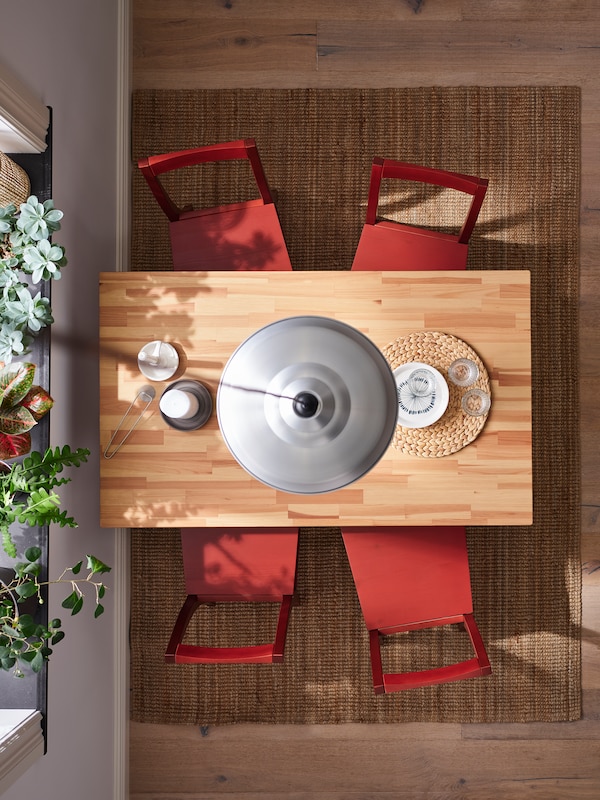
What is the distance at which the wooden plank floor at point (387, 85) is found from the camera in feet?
7.51

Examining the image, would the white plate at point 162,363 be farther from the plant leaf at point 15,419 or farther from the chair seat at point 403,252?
the chair seat at point 403,252

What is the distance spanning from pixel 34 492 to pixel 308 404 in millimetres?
615

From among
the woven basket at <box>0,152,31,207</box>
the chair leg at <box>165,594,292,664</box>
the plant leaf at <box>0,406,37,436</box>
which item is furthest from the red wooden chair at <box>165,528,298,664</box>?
the woven basket at <box>0,152,31,207</box>

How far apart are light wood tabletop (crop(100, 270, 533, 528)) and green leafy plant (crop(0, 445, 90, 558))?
1.09 feet

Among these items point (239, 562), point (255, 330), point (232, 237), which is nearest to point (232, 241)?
point (232, 237)

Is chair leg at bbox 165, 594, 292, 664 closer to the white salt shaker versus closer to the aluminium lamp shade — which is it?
the white salt shaker

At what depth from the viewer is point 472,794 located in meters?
2.29

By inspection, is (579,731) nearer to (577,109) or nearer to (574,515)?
(574,515)

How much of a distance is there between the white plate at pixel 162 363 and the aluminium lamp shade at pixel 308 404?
610 mm

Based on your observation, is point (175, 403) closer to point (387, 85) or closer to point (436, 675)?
point (436, 675)

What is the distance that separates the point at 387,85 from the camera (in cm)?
232

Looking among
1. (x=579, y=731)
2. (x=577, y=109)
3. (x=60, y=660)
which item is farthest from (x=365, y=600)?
(x=577, y=109)

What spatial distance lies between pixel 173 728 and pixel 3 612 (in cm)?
128

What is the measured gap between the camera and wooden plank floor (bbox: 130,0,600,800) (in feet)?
7.51
